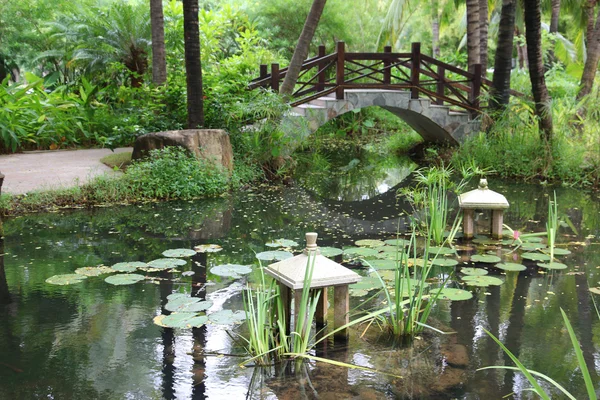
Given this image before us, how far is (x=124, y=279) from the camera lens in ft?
19.7

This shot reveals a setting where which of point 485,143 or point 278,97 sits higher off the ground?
point 278,97

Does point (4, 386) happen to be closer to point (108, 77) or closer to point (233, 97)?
point (233, 97)

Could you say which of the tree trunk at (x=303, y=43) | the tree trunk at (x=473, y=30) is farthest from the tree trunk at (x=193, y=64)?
the tree trunk at (x=473, y=30)

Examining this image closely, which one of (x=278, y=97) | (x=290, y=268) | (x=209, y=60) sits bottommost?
(x=290, y=268)

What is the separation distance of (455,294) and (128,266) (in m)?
3.05

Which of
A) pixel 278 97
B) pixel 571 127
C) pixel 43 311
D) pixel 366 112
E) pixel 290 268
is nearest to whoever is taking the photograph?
pixel 290 268

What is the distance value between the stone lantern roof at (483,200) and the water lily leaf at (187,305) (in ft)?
10.9

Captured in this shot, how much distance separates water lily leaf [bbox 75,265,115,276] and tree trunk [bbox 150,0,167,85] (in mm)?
7274

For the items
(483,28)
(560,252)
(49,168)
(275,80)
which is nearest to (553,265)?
(560,252)

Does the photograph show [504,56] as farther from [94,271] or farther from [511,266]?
[94,271]

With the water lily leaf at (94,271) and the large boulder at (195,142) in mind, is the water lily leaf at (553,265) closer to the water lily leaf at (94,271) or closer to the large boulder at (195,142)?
the water lily leaf at (94,271)

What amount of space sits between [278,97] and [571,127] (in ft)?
Result: 19.0

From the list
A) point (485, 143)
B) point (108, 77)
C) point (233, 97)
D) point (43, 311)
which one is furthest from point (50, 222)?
point (108, 77)

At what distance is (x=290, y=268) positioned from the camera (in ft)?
15.0
